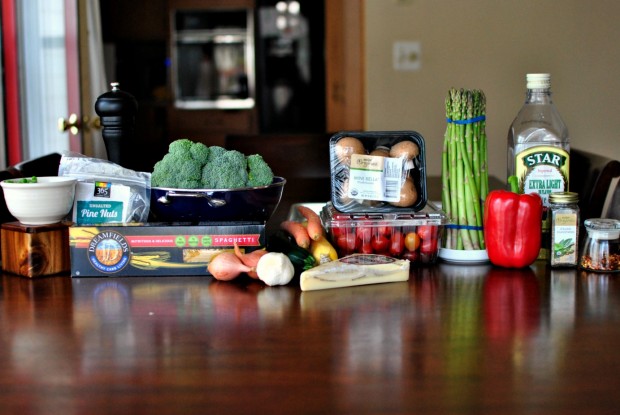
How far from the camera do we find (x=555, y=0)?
3.97 meters

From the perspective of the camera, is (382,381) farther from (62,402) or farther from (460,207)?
(460,207)

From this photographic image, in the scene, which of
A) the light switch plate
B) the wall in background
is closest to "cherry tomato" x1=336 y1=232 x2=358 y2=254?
the wall in background

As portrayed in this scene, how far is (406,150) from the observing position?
1619mm

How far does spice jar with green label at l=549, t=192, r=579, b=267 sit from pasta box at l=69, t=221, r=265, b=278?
0.53 meters

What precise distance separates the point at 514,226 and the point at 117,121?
2.65 ft

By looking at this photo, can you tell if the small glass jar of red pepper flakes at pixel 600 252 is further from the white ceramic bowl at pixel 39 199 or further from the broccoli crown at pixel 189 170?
the white ceramic bowl at pixel 39 199

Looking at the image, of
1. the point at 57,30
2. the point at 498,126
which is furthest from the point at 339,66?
the point at 57,30

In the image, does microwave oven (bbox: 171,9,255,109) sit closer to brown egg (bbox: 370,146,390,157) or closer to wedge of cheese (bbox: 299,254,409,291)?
brown egg (bbox: 370,146,390,157)

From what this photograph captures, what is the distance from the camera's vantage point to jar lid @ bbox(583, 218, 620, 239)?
1.48 metres

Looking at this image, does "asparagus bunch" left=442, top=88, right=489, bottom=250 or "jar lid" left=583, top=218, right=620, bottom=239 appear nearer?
"jar lid" left=583, top=218, right=620, bottom=239

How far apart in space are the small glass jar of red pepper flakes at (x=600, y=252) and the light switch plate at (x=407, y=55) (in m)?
2.57

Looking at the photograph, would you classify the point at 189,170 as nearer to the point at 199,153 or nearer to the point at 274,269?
the point at 199,153

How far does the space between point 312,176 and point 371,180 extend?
1.77m

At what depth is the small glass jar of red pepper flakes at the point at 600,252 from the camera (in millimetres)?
1511
